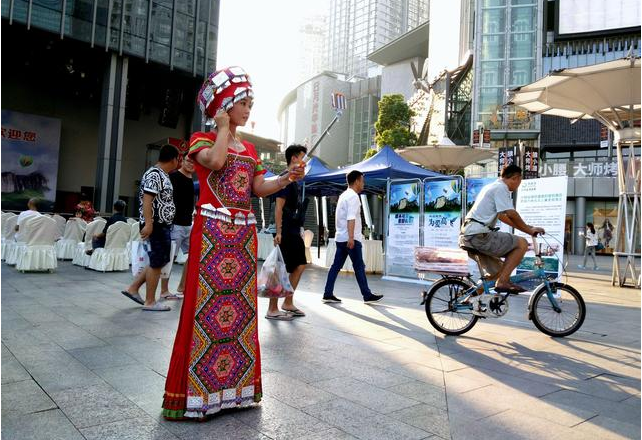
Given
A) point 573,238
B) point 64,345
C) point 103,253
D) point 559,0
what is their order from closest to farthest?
point 64,345, point 103,253, point 573,238, point 559,0

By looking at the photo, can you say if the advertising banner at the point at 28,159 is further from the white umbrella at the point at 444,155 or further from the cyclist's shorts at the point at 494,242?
the cyclist's shorts at the point at 494,242

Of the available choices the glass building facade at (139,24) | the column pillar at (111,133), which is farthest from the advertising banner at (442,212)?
the glass building facade at (139,24)

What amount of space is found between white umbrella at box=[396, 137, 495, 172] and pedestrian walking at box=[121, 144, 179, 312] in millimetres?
11943

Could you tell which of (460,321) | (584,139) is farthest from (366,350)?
(584,139)

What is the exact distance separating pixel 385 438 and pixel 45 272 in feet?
31.1

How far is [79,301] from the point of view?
6.40 m

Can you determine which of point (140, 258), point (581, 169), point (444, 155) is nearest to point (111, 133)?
point (444, 155)

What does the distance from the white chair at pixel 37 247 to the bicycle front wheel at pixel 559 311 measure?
873 cm

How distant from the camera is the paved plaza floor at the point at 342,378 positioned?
2525 mm

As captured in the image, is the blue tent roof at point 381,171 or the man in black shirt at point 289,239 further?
the blue tent roof at point 381,171

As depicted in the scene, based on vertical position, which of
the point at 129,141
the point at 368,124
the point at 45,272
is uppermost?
the point at 368,124

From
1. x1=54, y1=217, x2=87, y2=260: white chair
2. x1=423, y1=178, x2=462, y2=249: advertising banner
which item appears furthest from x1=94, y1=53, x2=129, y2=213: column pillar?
x1=423, y1=178, x2=462, y2=249: advertising banner

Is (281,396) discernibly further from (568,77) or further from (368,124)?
(368,124)

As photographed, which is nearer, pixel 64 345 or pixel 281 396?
pixel 281 396
